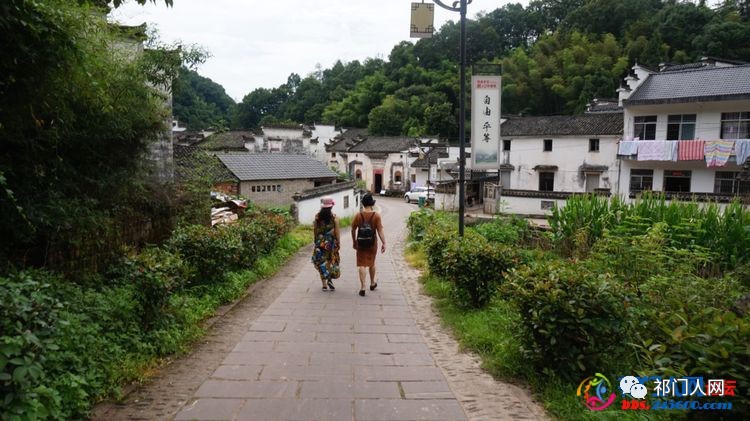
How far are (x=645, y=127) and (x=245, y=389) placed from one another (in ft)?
94.9

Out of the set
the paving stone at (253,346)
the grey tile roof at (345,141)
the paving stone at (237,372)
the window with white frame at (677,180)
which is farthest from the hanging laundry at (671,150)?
the grey tile roof at (345,141)

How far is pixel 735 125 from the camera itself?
981 inches

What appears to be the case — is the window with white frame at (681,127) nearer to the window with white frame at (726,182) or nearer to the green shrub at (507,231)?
the window with white frame at (726,182)

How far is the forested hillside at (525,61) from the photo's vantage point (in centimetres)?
4166

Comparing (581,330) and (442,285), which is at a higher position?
(581,330)

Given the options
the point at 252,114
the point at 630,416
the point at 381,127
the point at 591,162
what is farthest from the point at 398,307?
the point at 252,114

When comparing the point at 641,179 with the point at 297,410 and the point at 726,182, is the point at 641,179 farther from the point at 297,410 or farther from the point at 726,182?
the point at 297,410

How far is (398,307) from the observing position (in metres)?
7.48

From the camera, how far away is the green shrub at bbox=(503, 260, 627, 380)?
402cm

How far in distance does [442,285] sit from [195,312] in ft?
13.1

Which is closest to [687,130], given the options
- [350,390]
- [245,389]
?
[350,390]

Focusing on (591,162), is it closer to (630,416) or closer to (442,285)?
(442,285)

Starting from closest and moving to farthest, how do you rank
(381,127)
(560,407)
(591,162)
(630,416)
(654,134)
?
(630,416)
(560,407)
(654,134)
(591,162)
(381,127)

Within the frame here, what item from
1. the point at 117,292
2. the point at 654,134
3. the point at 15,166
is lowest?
the point at 117,292
